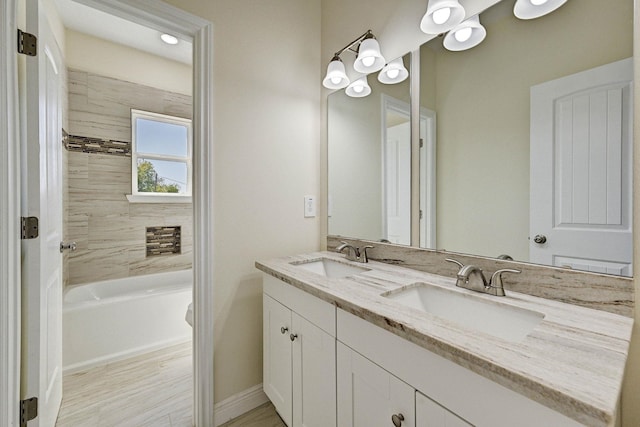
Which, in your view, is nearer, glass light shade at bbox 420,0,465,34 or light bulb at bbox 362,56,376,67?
glass light shade at bbox 420,0,465,34

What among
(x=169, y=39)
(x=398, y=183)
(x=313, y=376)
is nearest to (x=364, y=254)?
(x=398, y=183)

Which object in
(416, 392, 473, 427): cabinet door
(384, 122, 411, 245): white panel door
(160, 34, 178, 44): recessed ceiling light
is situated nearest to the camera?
(416, 392, 473, 427): cabinet door

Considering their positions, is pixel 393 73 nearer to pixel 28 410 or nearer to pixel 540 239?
pixel 540 239

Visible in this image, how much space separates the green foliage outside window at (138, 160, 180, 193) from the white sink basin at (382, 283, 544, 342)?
2871mm

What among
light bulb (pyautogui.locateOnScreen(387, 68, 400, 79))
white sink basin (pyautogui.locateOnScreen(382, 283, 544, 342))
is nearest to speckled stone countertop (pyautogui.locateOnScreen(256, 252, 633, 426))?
white sink basin (pyautogui.locateOnScreen(382, 283, 544, 342))

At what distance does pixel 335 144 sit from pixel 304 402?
145 centimetres

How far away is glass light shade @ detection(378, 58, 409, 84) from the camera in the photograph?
58.0 inches

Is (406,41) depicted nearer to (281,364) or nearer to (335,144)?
(335,144)

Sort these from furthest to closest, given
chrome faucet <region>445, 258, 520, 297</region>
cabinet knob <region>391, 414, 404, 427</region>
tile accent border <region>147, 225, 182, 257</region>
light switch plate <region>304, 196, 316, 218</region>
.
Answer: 1. tile accent border <region>147, 225, 182, 257</region>
2. light switch plate <region>304, 196, 316, 218</region>
3. chrome faucet <region>445, 258, 520, 297</region>
4. cabinet knob <region>391, 414, 404, 427</region>

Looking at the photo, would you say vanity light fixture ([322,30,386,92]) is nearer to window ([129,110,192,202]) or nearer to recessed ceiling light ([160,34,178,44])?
recessed ceiling light ([160,34,178,44])

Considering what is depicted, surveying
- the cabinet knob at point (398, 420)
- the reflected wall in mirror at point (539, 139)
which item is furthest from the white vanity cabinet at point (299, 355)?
the reflected wall in mirror at point (539, 139)

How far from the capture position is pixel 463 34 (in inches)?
47.4

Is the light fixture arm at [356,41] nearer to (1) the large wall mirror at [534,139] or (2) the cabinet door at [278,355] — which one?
(1) the large wall mirror at [534,139]

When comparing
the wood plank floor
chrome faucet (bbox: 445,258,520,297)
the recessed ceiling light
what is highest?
the recessed ceiling light
